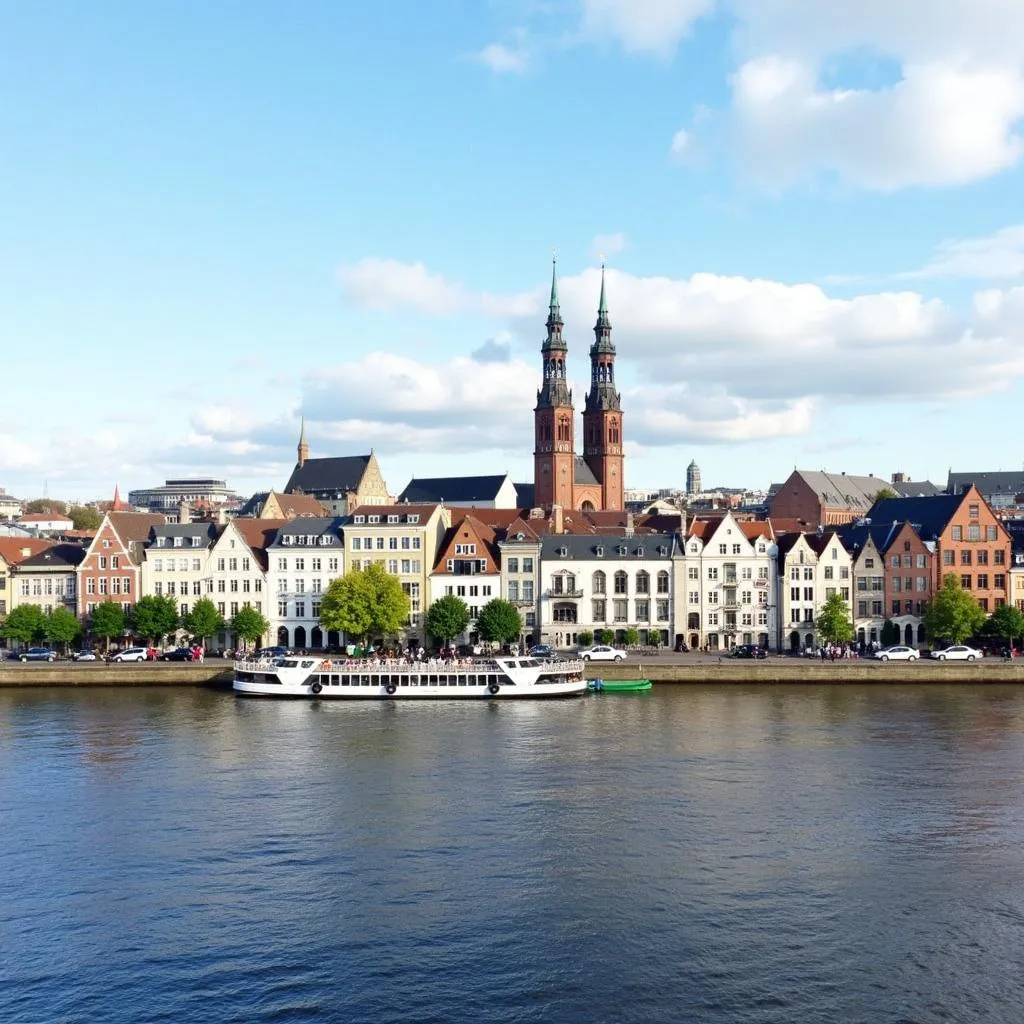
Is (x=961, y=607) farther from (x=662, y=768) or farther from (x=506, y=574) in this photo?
(x=662, y=768)

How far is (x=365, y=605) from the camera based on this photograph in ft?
331

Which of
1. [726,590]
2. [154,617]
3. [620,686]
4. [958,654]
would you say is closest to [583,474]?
[726,590]

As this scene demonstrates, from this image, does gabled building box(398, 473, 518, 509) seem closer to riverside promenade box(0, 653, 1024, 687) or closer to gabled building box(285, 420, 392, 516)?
gabled building box(285, 420, 392, 516)

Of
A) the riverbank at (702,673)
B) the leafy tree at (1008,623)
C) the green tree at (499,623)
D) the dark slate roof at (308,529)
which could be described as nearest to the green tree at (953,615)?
the leafy tree at (1008,623)

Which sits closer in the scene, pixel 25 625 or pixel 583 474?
pixel 25 625

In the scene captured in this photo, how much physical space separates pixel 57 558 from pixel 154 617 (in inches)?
586

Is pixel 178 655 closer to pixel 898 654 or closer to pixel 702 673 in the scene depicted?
pixel 702 673

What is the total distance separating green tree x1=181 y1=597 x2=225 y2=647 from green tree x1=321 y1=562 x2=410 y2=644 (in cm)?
977

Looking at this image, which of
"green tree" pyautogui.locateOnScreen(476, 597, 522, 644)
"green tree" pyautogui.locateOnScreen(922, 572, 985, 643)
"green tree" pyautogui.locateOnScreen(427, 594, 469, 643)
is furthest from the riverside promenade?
"green tree" pyautogui.locateOnScreen(427, 594, 469, 643)

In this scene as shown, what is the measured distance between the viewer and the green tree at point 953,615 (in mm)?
101562

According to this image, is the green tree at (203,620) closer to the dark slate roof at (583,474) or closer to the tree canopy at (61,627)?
the tree canopy at (61,627)

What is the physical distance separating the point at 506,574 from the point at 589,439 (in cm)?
8812

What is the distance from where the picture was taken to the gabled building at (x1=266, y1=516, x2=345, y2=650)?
110625 millimetres

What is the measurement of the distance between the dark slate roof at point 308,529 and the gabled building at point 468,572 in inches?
404
